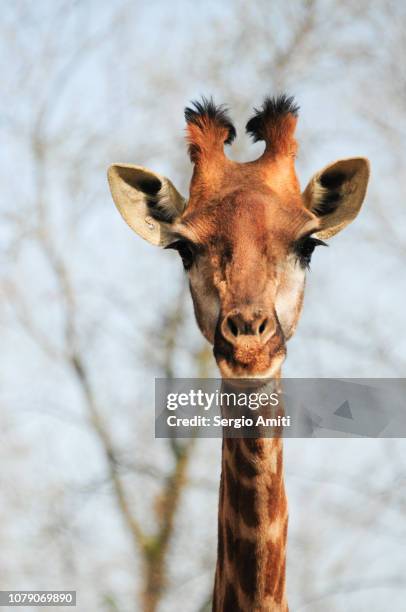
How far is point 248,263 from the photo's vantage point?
5504 mm

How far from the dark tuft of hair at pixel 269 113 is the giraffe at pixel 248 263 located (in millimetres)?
74

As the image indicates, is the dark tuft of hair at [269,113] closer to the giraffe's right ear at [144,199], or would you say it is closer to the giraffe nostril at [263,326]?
the giraffe's right ear at [144,199]

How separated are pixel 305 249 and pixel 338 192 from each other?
59 cm

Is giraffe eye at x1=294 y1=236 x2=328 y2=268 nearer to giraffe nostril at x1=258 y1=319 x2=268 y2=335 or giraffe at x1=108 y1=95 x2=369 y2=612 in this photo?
giraffe at x1=108 y1=95 x2=369 y2=612

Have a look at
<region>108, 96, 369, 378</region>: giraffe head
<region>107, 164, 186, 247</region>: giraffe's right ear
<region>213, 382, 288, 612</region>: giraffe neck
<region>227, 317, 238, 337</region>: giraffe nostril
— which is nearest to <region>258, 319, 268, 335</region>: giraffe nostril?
<region>108, 96, 369, 378</region>: giraffe head

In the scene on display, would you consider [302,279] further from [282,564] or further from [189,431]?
[189,431]

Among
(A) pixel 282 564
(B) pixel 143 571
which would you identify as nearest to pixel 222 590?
(A) pixel 282 564

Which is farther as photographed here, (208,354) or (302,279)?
(208,354)

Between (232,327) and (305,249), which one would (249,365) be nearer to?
(232,327)

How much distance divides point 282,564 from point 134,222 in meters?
2.09

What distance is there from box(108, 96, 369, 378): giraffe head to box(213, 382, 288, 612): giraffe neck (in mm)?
506

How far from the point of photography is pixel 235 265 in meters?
5.52

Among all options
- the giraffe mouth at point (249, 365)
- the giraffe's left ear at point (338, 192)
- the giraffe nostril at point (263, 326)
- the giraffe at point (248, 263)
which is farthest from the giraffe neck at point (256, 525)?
the giraffe's left ear at point (338, 192)

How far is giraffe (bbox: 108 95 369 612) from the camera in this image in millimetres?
5273
